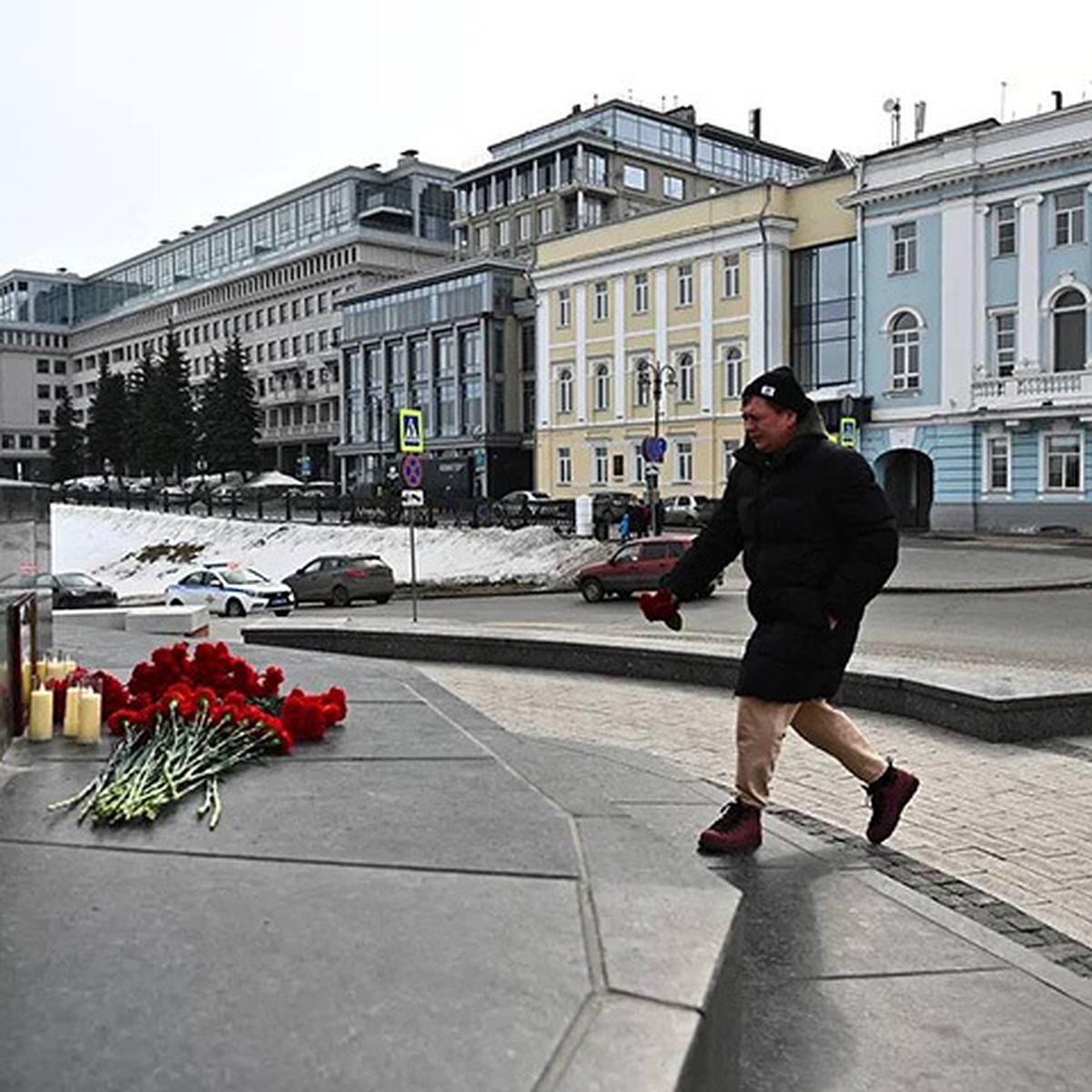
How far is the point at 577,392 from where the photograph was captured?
63.4 metres

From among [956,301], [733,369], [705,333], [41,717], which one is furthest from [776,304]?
[41,717]

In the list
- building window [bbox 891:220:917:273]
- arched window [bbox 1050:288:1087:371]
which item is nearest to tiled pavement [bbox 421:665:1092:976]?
arched window [bbox 1050:288:1087:371]

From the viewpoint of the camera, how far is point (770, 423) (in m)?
4.83

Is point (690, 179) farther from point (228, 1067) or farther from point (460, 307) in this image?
Result: point (228, 1067)

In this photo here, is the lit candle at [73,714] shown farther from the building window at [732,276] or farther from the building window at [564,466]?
the building window at [564,466]

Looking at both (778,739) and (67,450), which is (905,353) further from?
(67,450)

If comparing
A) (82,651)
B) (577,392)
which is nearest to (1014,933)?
(82,651)

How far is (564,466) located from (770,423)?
59.5 meters

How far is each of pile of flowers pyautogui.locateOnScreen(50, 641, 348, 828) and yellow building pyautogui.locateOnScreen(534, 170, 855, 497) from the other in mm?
45306

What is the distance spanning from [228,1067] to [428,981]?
1.66ft

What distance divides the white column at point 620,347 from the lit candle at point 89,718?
56158mm

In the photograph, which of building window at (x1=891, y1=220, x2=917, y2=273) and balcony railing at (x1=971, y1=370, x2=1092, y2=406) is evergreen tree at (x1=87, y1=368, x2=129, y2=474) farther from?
balcony railing at (x1=971, y1=370, x2=1092, y2=406)

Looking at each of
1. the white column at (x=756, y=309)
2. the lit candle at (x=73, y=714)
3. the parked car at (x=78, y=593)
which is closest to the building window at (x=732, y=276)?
the white column at (x=756, y=309)

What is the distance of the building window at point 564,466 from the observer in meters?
63.8
